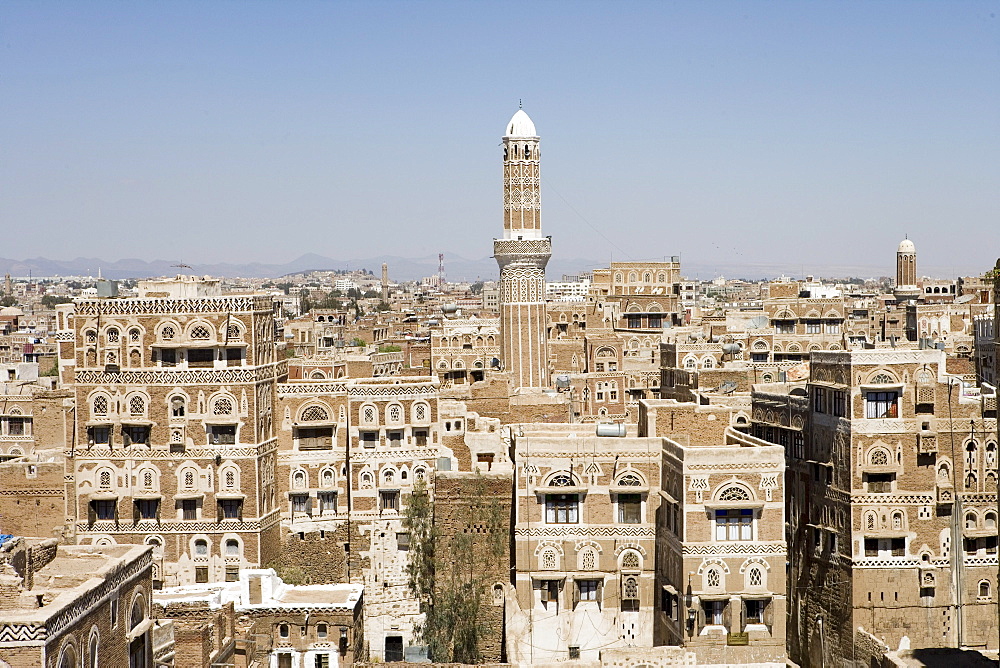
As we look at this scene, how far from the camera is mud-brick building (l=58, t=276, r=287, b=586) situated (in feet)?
135

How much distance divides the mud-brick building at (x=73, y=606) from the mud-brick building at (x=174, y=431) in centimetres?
1738

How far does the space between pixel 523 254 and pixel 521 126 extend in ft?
23.4

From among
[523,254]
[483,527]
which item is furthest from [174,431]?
[523,254]

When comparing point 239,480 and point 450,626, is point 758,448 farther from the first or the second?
point 239,480

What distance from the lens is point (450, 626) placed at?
3375 cm

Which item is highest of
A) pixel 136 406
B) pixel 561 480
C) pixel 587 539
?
pixel 136 406

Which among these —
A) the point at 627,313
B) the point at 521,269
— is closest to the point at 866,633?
the point at 521,269

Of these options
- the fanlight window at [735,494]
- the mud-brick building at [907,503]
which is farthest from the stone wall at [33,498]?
the mud-brick building at [907,503]

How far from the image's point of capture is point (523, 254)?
240ft

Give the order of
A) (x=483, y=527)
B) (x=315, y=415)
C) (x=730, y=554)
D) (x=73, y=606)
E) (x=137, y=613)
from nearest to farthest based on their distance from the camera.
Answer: (x=73, y=606) → (x=137, y=613) → (x=730, y=554) → (x=483, y=527) → (x=315, y=415)

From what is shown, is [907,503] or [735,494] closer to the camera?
[735,494]

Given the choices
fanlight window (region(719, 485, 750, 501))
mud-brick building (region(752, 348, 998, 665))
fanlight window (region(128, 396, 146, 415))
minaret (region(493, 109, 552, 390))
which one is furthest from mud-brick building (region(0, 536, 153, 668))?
minaret (region(493, 109, 552, 390))

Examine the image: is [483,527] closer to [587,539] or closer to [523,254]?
[587,539]

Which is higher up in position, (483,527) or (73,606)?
(73,606)
